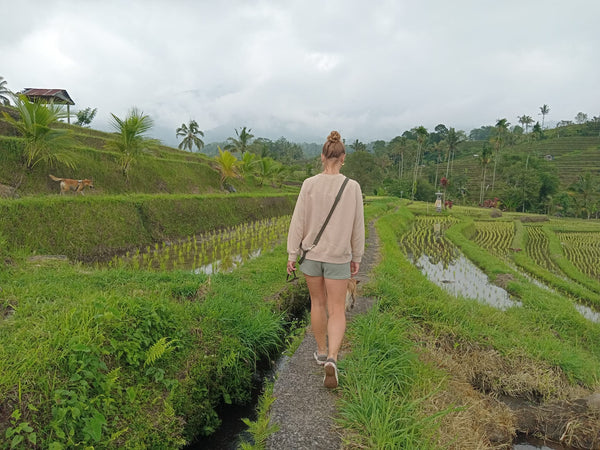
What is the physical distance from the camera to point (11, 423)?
5.45ft

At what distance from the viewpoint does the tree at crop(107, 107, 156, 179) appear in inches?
396

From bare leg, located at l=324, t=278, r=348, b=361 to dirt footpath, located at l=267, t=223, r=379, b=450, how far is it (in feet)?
0.98

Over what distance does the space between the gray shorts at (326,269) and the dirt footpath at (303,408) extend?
2.64 feet

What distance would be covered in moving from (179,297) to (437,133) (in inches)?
3341

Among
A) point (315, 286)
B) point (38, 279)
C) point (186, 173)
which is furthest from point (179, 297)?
point (186, 173)

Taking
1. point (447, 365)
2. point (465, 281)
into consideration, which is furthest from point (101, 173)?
point (447, 365)

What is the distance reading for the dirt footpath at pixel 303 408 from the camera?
2.01m

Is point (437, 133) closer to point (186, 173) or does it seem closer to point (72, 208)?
point (186, 173)

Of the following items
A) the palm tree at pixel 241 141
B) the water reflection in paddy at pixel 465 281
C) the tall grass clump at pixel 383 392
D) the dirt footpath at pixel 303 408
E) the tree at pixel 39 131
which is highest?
the palm tree at pixel 241 141

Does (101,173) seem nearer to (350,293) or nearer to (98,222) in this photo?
(98,222)

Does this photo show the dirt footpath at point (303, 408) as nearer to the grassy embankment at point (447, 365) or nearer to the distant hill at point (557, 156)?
the grassy embankment at point (447, 365)

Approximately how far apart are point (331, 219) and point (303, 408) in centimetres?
129

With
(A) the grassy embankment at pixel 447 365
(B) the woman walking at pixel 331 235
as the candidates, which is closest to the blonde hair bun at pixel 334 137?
(B) the woman walking at pixel 331 235

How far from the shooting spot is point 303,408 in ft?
7.50
